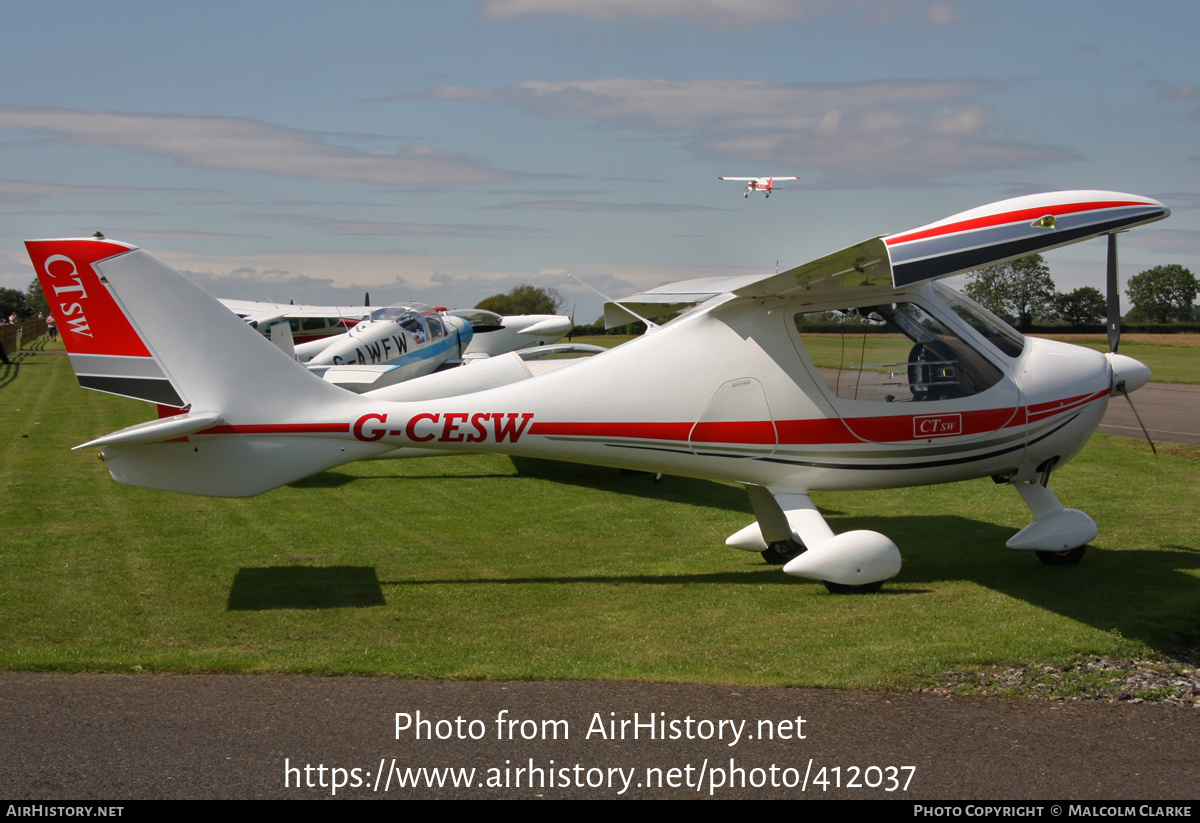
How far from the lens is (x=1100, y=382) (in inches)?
313

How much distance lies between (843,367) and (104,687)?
5653 mm

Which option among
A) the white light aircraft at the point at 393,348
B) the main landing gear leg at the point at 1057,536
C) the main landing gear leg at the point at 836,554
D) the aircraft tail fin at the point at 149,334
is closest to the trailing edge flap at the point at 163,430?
the aircraft tail fin at the point at 149,334

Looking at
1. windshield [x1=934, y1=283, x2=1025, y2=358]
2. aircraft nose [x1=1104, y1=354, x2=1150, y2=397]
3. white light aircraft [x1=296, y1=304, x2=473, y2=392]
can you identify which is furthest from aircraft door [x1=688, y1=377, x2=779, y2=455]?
white light aircraft [x1=296, y1=304, x2=473, y2=392]

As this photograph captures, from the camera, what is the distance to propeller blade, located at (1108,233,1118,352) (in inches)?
285

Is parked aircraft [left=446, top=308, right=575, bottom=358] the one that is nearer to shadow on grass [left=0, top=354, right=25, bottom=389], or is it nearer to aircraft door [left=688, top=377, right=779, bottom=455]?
shadow on grass [left=0, top=354, right=25, bottom=389]

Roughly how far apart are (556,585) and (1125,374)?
529 centimetres

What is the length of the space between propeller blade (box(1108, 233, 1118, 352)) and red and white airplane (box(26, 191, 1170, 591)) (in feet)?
0.09

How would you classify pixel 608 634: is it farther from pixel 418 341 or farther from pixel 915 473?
pixel 418 341

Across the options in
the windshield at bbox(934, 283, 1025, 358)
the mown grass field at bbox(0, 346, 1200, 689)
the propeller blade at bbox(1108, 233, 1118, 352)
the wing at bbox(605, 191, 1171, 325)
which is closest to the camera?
the mown grass field at bbox(0, 346, 1200, 689)

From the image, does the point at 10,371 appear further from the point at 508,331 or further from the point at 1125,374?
the point at 1125,374

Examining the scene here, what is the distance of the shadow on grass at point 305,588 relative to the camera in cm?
690

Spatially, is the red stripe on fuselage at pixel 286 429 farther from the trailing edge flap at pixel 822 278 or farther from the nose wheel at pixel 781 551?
the nose wheel at pixel 781 551

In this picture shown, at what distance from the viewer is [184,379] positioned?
6871 millimetres
